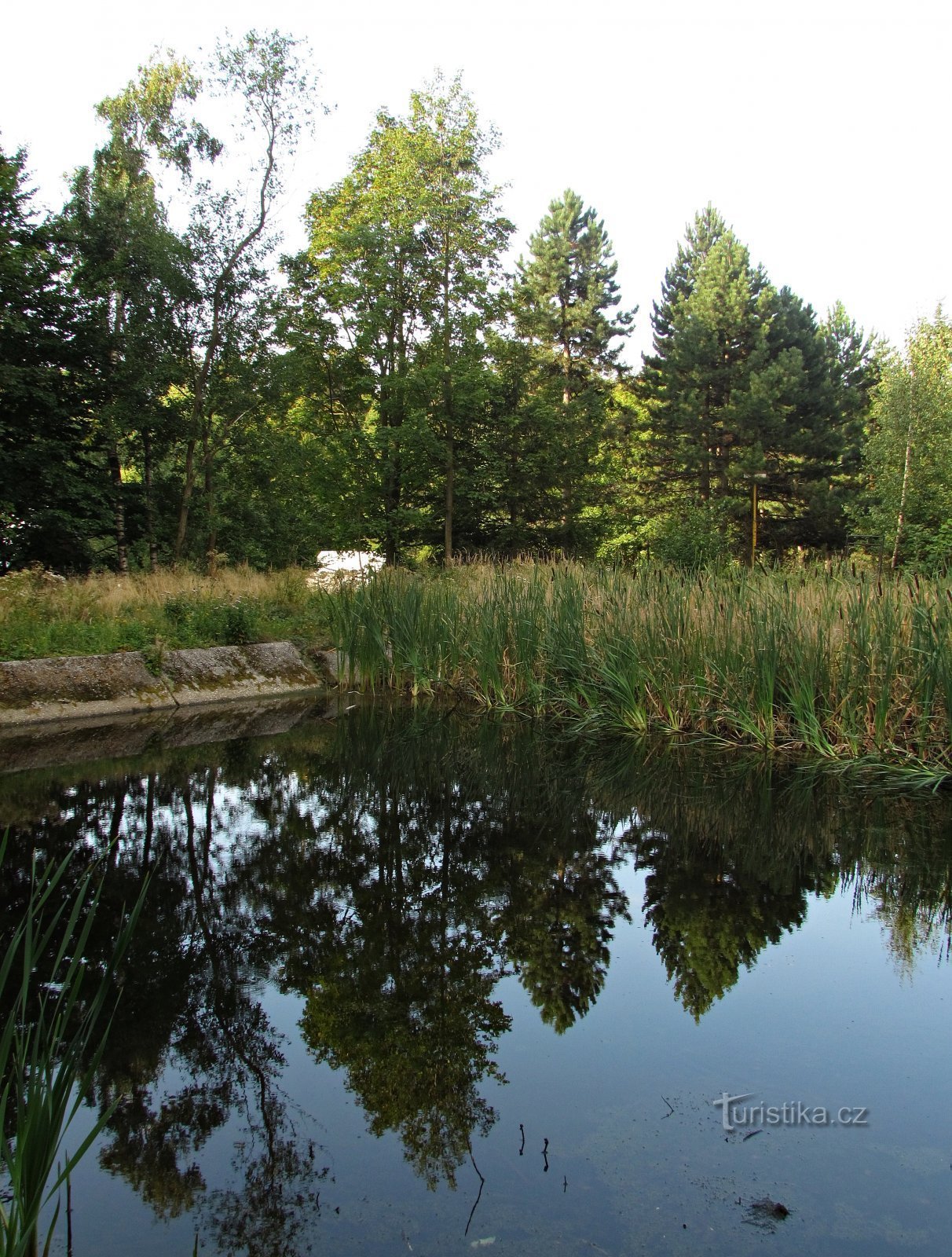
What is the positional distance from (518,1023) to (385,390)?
67.6 ft

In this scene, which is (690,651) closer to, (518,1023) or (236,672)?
(518,1023)

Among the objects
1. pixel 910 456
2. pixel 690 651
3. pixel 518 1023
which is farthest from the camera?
pixel 910 456

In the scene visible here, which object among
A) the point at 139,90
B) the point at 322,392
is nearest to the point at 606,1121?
the point at 322,392

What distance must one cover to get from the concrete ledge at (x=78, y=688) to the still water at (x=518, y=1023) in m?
2.65

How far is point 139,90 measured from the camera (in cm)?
2005

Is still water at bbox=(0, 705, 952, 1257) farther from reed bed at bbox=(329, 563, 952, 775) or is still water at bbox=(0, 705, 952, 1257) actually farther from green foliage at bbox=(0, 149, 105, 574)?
green foliage at bbox=(0, 149, 105, 574)

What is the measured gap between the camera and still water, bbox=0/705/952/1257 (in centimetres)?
179

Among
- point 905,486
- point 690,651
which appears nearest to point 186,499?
point 690,651

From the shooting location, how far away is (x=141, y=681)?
27.0 ft

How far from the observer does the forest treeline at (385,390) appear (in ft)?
55.4

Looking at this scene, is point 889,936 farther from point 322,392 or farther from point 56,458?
point 322,392

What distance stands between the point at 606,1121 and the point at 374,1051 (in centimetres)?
64

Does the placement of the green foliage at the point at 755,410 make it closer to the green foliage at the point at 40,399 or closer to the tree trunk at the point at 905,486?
the tree trunk at the point at 905,486

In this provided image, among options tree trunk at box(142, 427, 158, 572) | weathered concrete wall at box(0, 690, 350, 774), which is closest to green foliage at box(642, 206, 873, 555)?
tree trunk at box(142, 427, 158, 572)
